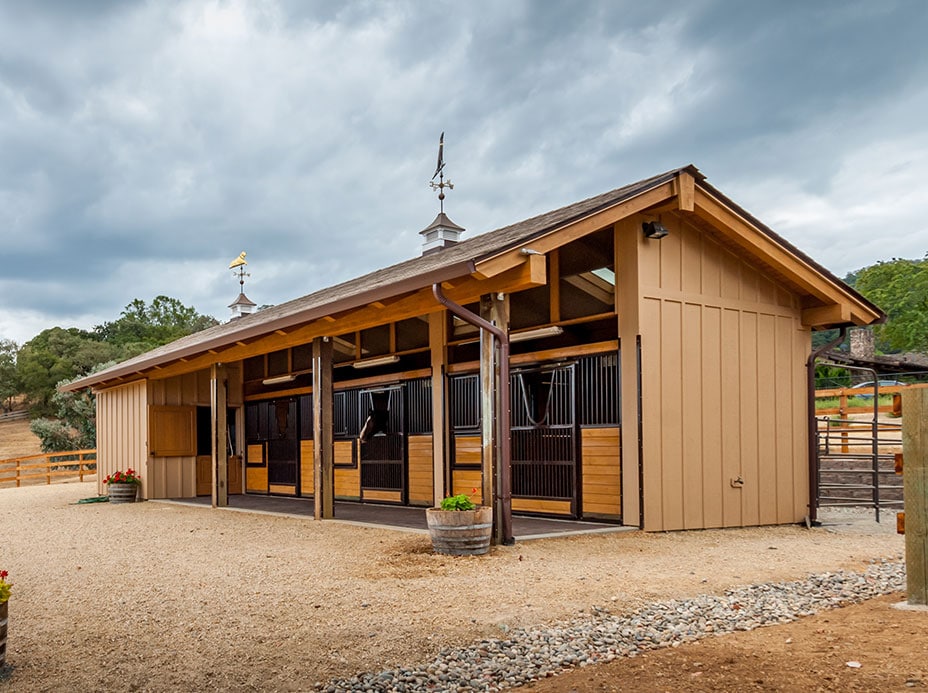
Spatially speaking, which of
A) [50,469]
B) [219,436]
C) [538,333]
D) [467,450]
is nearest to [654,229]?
[538,333]

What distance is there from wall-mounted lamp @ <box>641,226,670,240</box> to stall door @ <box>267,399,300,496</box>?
769cm

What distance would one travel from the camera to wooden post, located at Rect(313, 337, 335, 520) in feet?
31.7

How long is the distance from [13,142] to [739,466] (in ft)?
47.7

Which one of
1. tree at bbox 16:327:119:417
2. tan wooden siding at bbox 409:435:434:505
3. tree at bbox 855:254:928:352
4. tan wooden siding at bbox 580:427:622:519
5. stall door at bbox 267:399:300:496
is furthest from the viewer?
tree at bbox 16:327:119:417

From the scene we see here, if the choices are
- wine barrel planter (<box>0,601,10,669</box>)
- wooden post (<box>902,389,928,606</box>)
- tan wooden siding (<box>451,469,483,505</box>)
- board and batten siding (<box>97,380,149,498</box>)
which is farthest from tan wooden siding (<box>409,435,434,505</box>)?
wine barrel planter (<box>0,601,10,669</box>)

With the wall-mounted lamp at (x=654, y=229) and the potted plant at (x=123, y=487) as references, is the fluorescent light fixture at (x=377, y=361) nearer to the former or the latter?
the wall-mounted lamp at (x=654, y=229)

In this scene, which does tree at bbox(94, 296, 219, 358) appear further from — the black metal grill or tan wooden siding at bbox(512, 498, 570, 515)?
tan wooden siding at bbox(512, 498, 570, 515)

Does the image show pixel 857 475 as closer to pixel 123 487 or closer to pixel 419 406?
pixel 419 406

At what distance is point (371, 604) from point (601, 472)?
4197 mm

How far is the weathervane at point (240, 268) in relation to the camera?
68.6ft

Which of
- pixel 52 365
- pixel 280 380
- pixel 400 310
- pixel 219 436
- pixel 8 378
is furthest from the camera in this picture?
pixel 8 378

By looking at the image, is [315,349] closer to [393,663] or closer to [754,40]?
[393,663]

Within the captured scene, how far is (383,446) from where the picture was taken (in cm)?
1176

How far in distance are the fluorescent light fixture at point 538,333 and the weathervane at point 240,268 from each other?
13.2 meters
